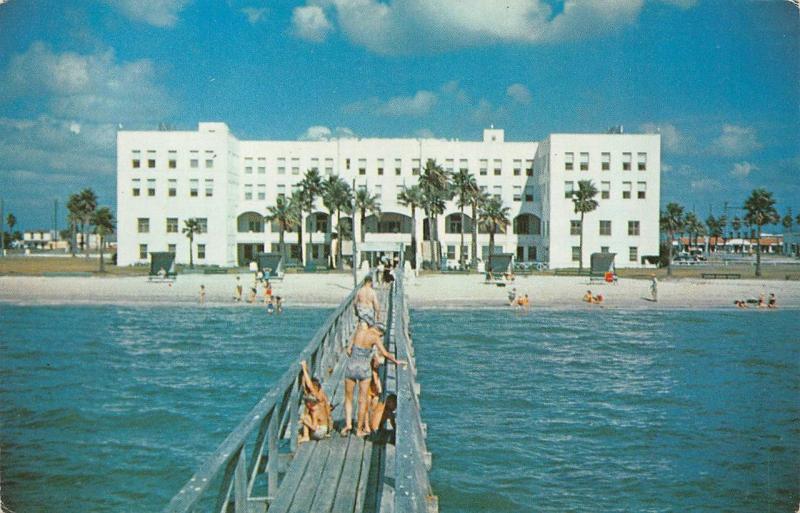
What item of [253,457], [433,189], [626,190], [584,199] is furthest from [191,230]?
[253,457]

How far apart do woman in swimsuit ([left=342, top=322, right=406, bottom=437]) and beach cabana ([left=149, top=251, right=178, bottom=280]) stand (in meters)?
50.5

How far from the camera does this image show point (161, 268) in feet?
192

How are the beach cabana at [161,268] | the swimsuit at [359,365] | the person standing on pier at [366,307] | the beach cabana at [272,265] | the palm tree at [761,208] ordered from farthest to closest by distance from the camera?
the palm tree at [761,208] < the beach cabana at [272,265] < the beach cabana at [161,268] < the person standing on pier at [366,307] < the swimsuit at [359,365]

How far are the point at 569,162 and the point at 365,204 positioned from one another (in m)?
21.9

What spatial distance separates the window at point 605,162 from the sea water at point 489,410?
45.5m

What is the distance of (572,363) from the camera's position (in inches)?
1087

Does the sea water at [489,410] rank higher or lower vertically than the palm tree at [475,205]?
lower

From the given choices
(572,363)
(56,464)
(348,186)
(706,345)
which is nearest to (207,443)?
(56,464)

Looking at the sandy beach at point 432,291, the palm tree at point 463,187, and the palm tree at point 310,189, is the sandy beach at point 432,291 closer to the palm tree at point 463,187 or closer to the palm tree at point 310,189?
the palm tree at point 463,187

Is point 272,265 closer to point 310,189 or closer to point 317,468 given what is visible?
point 310,189

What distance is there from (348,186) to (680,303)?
41236 millimetres

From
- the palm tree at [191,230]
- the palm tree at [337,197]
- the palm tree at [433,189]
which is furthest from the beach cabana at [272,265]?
the palm tree at [433,189]

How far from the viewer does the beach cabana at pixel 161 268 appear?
190 ft

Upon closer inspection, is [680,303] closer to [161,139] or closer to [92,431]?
[92,431]
